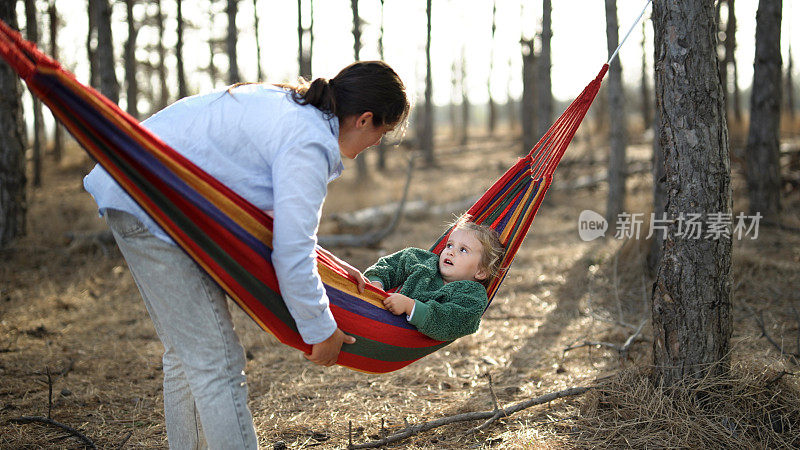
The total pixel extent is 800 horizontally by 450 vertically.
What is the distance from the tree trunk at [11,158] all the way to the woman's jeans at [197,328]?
4.30 meters

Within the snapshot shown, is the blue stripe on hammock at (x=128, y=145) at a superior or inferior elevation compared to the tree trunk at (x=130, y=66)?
inferior

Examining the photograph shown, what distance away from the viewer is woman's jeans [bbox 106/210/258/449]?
61.1 inches

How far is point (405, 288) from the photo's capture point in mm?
2264

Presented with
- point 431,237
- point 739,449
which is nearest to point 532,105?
point 431,237

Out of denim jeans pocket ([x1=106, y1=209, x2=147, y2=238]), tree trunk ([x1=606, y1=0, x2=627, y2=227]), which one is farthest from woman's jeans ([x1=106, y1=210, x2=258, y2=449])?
tree trunk ([x1=606, y1=0, x2=627, y2=227])

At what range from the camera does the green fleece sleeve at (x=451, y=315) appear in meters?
1.96

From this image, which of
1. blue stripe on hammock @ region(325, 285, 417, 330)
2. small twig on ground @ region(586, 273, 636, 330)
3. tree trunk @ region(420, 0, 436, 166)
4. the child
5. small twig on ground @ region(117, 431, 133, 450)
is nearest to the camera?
blue stripe on hammock @ region(325, 285, 417, 330)

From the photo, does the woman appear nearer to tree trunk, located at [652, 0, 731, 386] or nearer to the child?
the child

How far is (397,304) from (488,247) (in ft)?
1.84

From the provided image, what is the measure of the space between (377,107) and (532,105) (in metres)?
9.35
